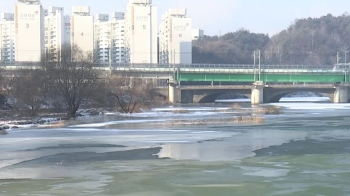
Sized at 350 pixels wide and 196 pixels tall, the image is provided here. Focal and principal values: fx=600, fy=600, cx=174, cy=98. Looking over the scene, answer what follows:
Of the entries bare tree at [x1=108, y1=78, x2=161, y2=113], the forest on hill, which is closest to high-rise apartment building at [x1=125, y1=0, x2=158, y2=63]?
the forest on hill

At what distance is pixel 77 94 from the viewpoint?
61656 millimetres

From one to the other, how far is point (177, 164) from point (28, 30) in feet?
424

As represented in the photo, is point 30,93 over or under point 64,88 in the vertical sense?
under

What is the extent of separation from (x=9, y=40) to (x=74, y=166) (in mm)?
183986

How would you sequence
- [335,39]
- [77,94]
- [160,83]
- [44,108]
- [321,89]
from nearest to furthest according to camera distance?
[77,94], [44,108], [321,89], [160,83], [335,39]

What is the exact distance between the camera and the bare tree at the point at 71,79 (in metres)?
60.9

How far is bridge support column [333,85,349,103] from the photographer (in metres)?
105

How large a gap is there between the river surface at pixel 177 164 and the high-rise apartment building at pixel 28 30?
112 meters

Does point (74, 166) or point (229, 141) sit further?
point (229, 141)

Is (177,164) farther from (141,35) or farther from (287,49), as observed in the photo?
(287,49)

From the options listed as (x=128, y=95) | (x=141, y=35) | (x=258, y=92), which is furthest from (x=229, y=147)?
(x=141, y=35)

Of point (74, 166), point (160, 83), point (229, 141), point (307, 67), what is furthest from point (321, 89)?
point (74, 166)

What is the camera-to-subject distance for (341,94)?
4119 inches

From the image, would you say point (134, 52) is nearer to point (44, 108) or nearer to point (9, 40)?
point (9, 40)
